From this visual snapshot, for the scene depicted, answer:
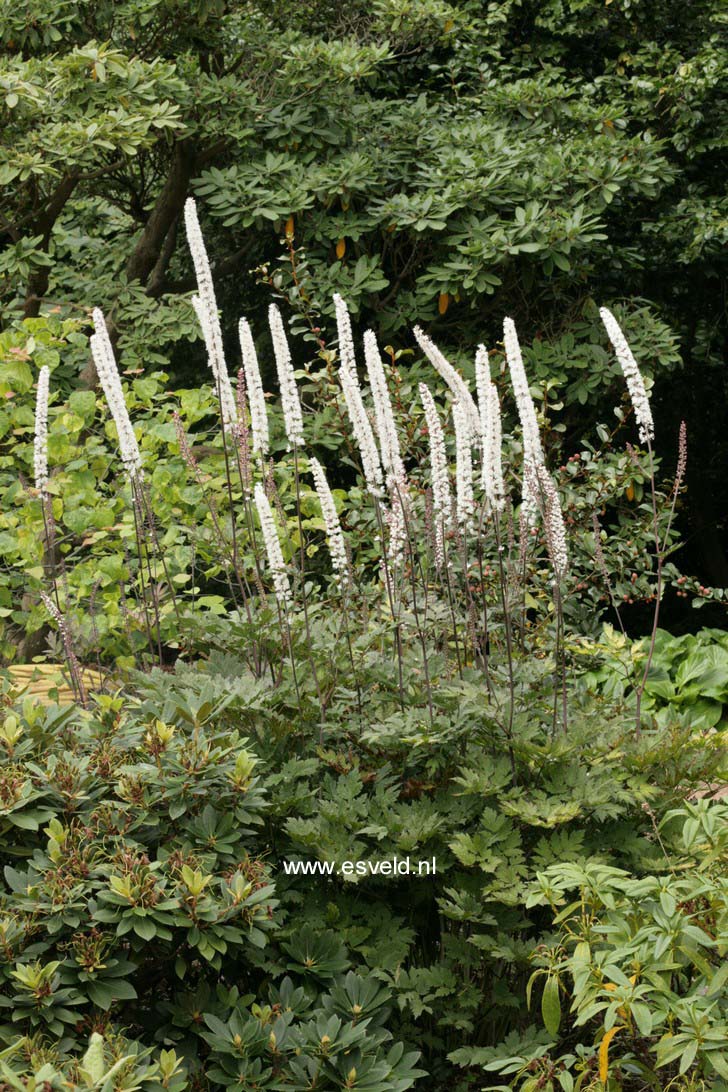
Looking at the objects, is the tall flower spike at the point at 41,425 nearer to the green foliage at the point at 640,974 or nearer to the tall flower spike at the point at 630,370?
the tall flower spike at the point at 630,370

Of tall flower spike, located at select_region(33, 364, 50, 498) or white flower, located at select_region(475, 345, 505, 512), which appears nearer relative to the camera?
white flower, located at select_region(475, 345, 505, 512)

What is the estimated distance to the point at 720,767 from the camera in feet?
10.2

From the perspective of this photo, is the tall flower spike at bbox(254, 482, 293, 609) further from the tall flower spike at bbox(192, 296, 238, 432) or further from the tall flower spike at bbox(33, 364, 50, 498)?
the tall flower spike at bbox(33, 364, 50, 498)

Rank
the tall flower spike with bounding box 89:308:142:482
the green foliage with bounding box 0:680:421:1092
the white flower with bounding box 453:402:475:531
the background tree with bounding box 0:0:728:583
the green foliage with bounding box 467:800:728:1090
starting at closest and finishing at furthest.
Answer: the green foliage with bounding box 467:800:728:1090 → the green foliage with bounding box 0:680:421:1092 → the white flower with bounding box 453:402:475:531 → the tall flower spike with bounding box 89:308:142:482 → the background tree with bounding box 0:0:728:583

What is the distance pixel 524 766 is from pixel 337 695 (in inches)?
22.6

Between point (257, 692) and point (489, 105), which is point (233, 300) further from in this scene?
point (257, 692)

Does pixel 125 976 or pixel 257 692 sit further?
pixel 257 692

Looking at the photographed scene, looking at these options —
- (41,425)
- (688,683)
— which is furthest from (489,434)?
(688,683)

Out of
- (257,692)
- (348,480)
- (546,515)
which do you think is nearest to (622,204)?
(348,480)

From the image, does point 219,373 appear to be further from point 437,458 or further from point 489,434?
point 489,434

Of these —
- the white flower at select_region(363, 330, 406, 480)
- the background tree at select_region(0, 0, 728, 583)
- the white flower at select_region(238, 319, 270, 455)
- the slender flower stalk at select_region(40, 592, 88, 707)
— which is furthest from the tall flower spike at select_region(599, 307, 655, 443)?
the background tree at select_region(0, 0, 728, 583)

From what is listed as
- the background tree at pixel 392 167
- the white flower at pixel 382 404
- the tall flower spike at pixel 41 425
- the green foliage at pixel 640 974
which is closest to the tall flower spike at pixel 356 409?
the white flower at pixel 382 404

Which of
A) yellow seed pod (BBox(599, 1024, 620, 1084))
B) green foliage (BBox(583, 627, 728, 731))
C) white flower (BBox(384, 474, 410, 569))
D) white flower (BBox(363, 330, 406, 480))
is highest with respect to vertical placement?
white flower (BBox(363, 330, 406, 480))

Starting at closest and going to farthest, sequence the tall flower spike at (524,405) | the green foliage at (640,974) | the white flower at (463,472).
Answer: the green foliage at (640,974) < the tall flower spike at (524,405) < the white flower at (463,472)
